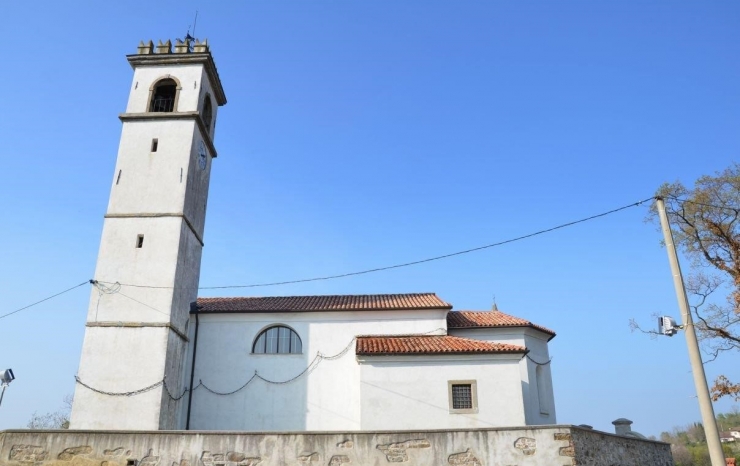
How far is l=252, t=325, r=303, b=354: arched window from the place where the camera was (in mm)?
24188

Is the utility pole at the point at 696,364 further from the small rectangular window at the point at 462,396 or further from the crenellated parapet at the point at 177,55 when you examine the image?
the crenellated parapet at the point at 177,55

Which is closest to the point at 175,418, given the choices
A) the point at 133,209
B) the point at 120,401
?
the point at 120,401

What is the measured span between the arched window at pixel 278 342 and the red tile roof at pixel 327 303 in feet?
3.08

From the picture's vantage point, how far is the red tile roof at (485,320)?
2467cm

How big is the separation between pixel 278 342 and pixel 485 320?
31.3ft

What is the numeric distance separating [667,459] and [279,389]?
1481 cm

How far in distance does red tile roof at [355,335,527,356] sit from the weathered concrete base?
757 cm

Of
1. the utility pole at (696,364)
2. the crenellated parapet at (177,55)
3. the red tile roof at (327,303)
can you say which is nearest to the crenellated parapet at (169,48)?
the crenellated parapet at (177,55)

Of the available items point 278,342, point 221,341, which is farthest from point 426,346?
point 221,341

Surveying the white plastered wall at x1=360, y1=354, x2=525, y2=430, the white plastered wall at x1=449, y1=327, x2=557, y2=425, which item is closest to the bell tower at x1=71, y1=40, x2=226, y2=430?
the white plastered wall at x1=360, y1=354, x2=525, y2=430

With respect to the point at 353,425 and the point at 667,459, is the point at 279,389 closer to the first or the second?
the point at 353,425

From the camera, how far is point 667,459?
19094 mm

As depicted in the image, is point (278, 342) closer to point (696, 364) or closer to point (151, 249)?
point (151, 249)

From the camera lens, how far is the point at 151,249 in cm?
2291
